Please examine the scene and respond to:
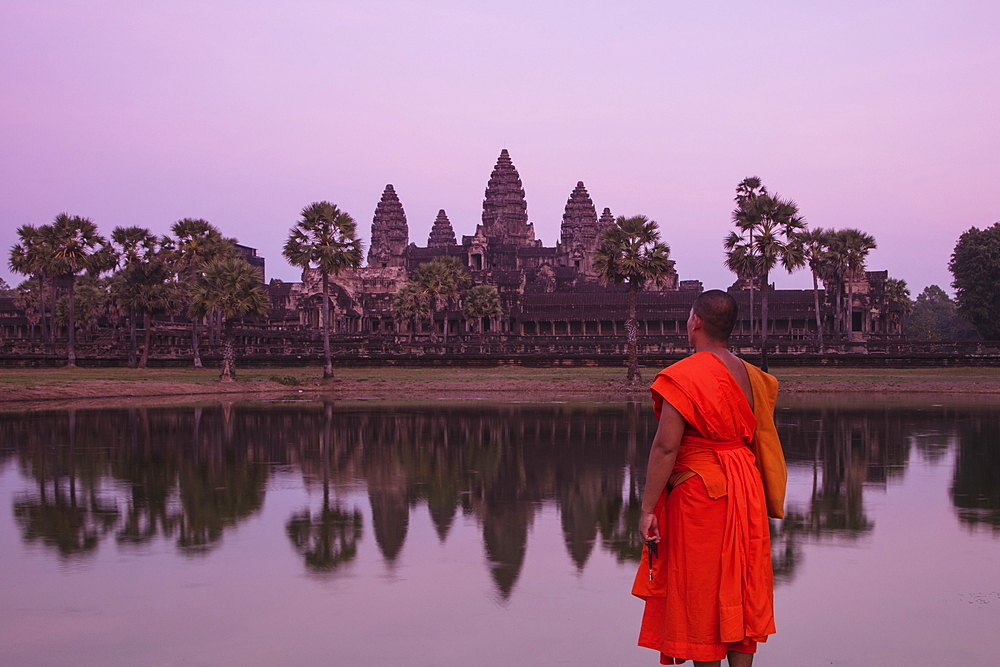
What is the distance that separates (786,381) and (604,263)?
28.8ft

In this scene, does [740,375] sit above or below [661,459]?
above

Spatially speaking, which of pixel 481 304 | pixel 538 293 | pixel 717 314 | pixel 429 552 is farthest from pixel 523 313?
pixel 717 314

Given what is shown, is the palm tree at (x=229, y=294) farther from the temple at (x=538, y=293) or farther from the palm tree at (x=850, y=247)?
the palm tree at (x=850, y=247)

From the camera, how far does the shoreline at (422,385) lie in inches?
1357

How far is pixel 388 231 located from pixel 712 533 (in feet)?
446

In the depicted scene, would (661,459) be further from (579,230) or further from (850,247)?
(579,230)

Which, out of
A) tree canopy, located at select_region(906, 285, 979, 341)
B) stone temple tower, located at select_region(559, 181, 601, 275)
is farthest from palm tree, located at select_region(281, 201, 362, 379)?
stone temple tower, located at select_region(559, 181, 601, 275)

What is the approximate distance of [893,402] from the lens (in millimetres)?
31734

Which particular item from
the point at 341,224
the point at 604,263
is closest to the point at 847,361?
the point at 604,263

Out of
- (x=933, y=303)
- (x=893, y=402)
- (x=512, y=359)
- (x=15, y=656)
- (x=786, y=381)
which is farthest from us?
(x=933, y=303)

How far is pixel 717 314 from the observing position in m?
5.38

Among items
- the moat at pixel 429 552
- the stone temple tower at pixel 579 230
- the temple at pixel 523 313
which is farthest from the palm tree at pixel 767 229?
the stone temple tower at pixel 579 230

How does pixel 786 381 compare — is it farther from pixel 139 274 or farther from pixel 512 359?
pixel 139 274

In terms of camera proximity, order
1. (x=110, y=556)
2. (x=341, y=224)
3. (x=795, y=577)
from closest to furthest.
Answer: (x=795, y=577), (x=110, y=556), (x=341, y=224)
